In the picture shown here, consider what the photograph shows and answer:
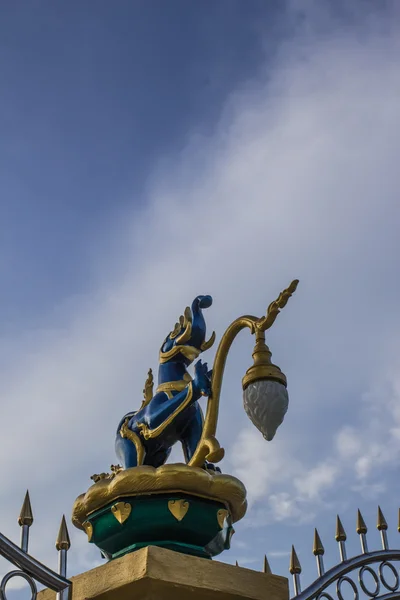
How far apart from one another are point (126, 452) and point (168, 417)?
0.28 m

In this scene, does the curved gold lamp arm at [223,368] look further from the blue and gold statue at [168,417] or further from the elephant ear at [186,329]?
the elephant ear at [186,329]

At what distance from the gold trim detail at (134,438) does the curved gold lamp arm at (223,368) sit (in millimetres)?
341

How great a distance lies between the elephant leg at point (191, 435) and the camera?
13.3ft

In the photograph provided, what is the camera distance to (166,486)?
3.57 metres

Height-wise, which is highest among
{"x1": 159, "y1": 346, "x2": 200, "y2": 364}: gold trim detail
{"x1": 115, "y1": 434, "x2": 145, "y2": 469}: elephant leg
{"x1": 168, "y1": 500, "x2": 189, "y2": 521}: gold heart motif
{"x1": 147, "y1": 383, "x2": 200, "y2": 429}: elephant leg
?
{"x1": 159, "y1": 346, "x2": 200, "y2": 364}: gold trim detail

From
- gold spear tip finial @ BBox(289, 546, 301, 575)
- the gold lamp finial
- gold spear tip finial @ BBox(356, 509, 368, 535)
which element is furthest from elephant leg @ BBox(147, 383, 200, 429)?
gold spear tip finial @ BBox(356, 509, 368, 535)

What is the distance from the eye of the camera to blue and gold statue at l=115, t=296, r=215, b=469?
4031 mm

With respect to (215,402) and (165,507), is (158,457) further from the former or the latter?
(165,507)

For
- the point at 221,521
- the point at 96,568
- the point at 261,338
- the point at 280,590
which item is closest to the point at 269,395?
the point at 261,338

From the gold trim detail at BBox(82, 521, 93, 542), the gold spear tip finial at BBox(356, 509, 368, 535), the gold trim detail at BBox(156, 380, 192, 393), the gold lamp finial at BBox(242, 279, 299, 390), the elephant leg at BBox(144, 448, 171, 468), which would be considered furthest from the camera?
the gold spear tip finial at BBox(356, 509, 368, 535)

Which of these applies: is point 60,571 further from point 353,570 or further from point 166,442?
point 353,570

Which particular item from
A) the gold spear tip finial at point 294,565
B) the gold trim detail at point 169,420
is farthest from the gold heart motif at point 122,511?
the gold spear tip finial at point 294,565

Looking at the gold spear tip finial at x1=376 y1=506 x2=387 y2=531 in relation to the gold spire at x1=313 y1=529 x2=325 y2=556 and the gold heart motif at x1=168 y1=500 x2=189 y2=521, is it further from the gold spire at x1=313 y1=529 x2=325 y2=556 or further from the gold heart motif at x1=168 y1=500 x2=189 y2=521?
the gold heart motif at x1=168 y1=500 x2=189 y2=521

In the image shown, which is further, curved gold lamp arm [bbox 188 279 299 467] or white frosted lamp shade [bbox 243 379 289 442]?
white frosted lamp shade [bbox 243 379 289 442]
